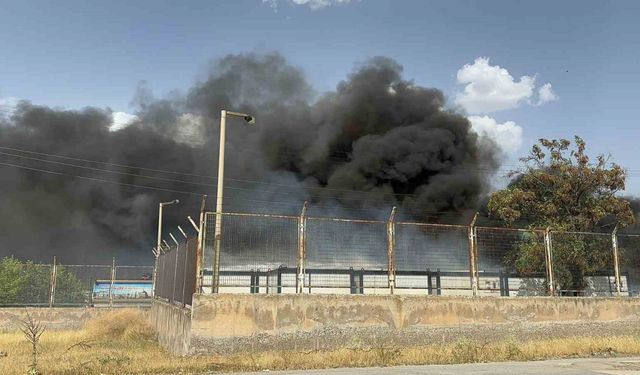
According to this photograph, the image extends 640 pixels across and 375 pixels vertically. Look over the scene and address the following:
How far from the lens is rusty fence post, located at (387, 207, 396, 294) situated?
12.4 meters

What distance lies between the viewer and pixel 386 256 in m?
12.7

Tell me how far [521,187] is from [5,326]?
24.8m

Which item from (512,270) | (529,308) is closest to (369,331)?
(529,308)

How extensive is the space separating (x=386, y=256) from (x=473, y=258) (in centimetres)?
252

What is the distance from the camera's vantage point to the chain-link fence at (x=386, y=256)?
11.7 metres

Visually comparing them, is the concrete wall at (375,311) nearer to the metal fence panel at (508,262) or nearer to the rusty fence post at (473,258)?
the rusty fence post at (473,258)

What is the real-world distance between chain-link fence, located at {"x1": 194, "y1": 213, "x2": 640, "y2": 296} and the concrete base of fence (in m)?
0.47

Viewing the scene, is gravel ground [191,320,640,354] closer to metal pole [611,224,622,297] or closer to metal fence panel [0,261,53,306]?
metal pole [611,224,622,297]

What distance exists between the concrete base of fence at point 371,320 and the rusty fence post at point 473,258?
38cm

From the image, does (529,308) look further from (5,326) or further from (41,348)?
(5,326)

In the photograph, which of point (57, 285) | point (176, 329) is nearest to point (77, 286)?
point (57, 285)

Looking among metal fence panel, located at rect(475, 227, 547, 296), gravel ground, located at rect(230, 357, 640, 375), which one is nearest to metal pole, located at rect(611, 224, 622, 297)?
metal fence panel, located at rect(475, 227, 547, 296)

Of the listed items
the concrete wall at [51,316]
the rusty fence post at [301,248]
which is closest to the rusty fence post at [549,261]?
the rusty fence post at [301,248]

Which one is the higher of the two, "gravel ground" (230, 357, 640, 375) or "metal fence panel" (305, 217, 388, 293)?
"metal fence panel" (305, 217, 388, 293)
